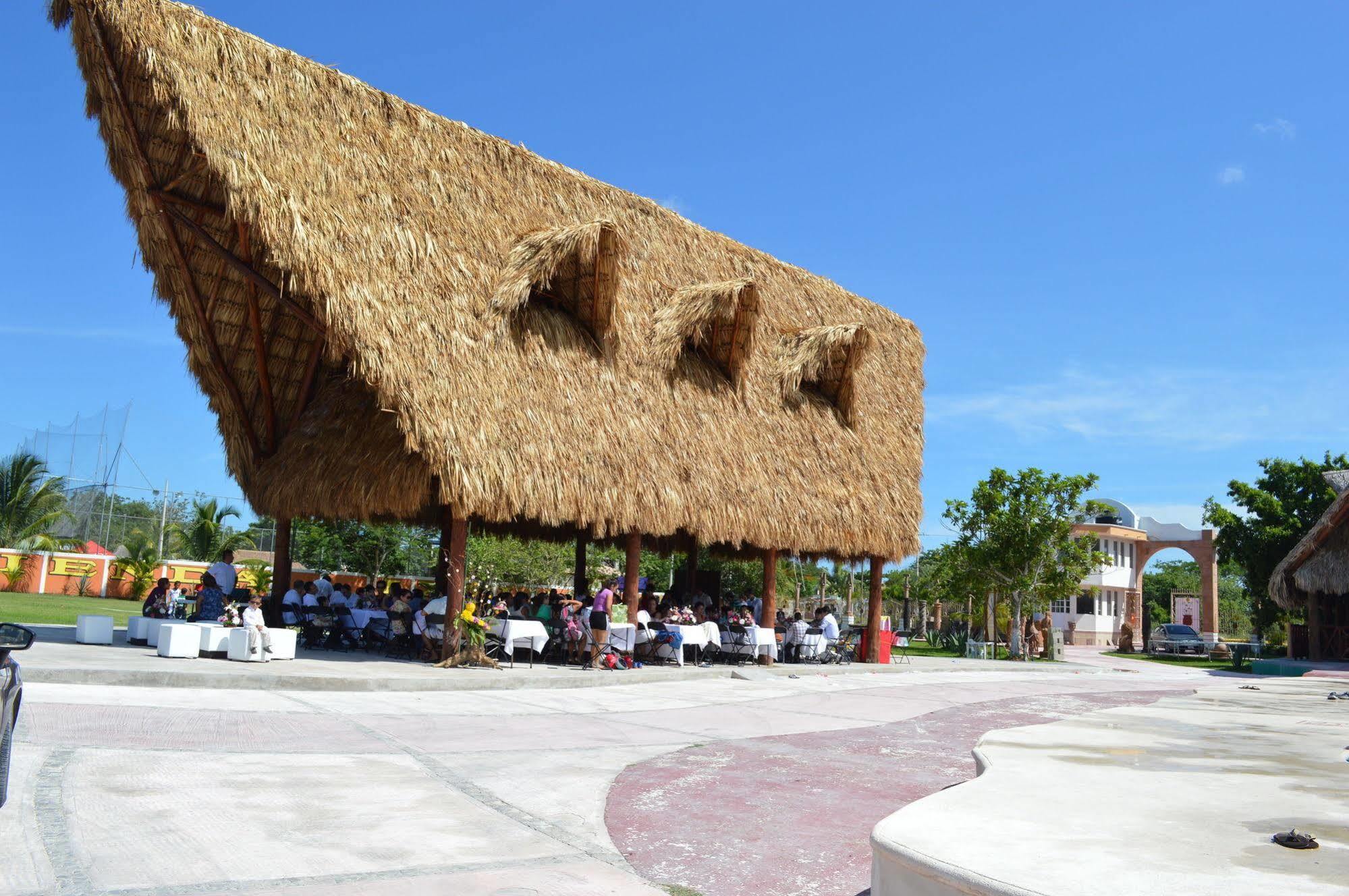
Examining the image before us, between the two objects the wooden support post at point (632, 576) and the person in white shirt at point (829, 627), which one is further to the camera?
the person in white shirt at point (829, 627)

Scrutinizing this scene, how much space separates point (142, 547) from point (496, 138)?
83.8ft

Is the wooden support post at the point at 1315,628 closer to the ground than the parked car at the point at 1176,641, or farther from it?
farther from it

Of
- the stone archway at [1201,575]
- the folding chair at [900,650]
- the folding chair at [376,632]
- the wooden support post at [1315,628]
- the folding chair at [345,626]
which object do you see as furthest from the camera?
the stone archway at [1201,575]

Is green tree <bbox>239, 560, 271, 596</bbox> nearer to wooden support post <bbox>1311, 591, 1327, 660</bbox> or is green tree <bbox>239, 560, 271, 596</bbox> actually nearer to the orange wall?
the orange wall

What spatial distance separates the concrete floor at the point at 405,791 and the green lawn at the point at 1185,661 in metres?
22.0

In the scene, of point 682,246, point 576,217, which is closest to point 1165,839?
point 576,217

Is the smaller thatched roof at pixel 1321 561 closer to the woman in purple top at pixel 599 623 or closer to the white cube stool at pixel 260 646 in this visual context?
the woman in purple top at pixel 599 623

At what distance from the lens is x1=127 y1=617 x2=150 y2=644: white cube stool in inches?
586

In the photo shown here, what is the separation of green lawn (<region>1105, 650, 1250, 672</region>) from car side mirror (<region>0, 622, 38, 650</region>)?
1210 inches

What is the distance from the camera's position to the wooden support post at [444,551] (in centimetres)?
1758

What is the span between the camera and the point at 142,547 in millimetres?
35750

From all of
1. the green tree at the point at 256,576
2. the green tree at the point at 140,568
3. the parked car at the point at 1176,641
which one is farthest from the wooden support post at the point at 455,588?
the parked car at the point at 1176,641

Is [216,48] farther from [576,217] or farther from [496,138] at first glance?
[576,217]

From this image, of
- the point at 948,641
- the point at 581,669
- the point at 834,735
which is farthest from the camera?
the point at 948,641
